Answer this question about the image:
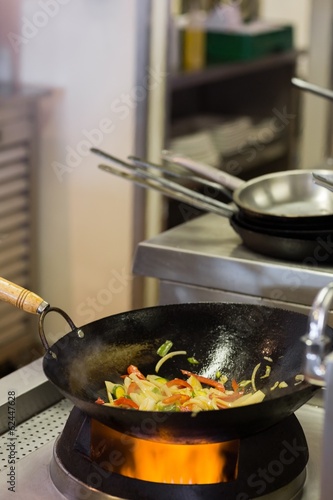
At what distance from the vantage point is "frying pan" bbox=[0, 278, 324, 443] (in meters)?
1.23

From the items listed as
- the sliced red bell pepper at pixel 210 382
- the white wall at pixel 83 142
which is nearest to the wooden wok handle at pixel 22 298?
the sliced red bell pepper at pixel 210 382

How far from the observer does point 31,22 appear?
3533 millimetres

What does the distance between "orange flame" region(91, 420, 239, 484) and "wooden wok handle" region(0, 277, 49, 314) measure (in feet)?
0.78

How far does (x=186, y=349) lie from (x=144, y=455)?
322 mm

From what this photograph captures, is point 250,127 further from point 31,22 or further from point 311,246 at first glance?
point 311,246

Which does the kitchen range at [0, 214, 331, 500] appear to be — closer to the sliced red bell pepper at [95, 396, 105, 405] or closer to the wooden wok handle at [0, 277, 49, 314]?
the sliced red bell pepper at [95, 396, 105, 405]

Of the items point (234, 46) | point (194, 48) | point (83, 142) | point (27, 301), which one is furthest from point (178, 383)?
point (234, 46)

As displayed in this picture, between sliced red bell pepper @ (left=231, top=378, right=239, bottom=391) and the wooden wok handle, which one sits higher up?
the wooden wok handle

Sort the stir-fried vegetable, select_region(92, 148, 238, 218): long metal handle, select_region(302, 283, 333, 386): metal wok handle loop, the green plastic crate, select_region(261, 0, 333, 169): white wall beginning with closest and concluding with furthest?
select_region(302, 283, 333, 386): metal wok handle loop, the stir-fried vegetable, select_region(92, 148, 238, 218): long metal handle, the green plastic crate, select_region(261, 0, 333, 169): white wall

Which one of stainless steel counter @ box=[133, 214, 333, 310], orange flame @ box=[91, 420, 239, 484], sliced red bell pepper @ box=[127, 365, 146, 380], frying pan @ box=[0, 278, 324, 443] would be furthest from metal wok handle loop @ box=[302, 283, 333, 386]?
stainless steel counter @ box=[133, 214, 333, 310]

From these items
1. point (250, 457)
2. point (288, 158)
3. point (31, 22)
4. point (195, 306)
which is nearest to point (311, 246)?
point (195, 306)

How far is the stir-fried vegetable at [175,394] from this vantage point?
4.49 ft

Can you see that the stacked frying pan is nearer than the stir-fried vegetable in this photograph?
No

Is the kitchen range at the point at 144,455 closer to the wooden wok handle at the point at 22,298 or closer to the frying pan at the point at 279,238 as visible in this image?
the frying pan at the point at 279,238
